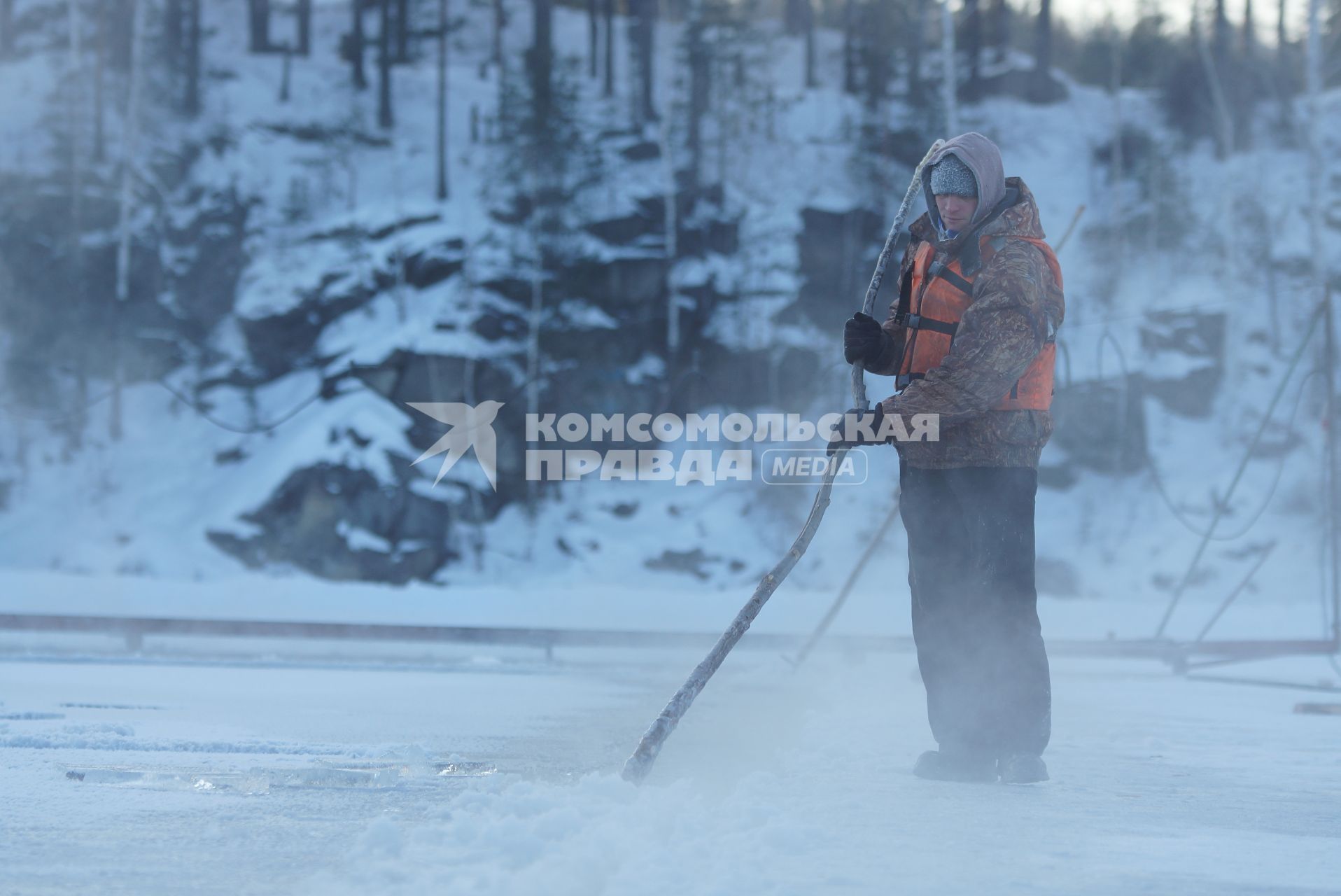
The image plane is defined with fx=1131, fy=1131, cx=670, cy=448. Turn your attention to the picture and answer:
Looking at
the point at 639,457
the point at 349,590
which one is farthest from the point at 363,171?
the point at 349,590

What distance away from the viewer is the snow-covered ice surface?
173 cm

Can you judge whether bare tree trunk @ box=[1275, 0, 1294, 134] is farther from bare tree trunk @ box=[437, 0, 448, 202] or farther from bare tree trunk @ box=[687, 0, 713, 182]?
bare tree trunk @ box=[437, 0, 448, 202]

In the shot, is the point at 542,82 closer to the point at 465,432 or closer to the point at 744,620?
the point at 465,432

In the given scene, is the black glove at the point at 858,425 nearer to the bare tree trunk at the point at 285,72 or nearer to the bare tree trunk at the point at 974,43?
the bare tree trunk at the point at 285,72

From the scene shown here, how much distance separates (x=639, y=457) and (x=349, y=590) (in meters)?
10.7

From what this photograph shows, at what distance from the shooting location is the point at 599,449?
21641 mm

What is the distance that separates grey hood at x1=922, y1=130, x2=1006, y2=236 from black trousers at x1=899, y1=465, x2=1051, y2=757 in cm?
66

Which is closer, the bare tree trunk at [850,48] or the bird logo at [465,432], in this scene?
the bird logo at [465,432]

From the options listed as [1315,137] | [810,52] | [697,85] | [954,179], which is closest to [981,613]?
[954,179]

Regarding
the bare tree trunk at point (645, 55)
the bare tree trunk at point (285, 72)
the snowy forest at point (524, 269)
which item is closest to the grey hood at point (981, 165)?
the snowy forest at point (524, 269)

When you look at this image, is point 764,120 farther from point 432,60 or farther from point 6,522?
point 6,522

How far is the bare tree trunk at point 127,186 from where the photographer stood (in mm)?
20953

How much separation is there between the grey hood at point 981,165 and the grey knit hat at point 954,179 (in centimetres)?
2

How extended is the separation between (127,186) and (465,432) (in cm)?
798
